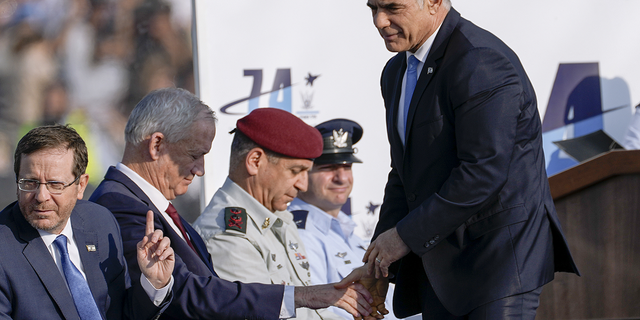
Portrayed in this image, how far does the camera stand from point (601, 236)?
2.98 metres

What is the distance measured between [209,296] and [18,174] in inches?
26.0

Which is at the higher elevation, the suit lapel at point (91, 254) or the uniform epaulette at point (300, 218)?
the suit lapel at point (91, 254)

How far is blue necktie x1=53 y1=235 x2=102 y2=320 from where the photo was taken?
1719mm

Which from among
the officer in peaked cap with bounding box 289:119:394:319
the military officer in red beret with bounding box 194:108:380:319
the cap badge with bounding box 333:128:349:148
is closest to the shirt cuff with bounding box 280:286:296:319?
the military officer in red beret with bounding box 194:108:380:319

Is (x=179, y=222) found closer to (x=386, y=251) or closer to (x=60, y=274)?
(x=60, y=274)

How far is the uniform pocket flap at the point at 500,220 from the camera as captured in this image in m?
1.85

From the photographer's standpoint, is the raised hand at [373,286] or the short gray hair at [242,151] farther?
the short gray hair at [242,151]

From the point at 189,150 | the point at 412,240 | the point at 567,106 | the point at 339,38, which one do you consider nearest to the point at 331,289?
the point at 412,240

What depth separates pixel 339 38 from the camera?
4.11 meters

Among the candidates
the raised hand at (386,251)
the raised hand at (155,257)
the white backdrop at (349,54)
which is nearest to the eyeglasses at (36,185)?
the raised hand at (155,257)

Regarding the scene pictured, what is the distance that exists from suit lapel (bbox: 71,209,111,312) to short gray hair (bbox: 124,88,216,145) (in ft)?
1.40

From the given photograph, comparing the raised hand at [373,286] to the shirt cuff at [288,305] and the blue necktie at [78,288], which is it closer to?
the shirt cuff at [288,305]

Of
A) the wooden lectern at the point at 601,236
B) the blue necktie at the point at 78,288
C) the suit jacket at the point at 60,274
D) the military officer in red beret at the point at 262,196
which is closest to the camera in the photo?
the suit jacket at the point at 60,274

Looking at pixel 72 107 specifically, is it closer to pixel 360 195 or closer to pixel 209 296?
pixel 360 195
